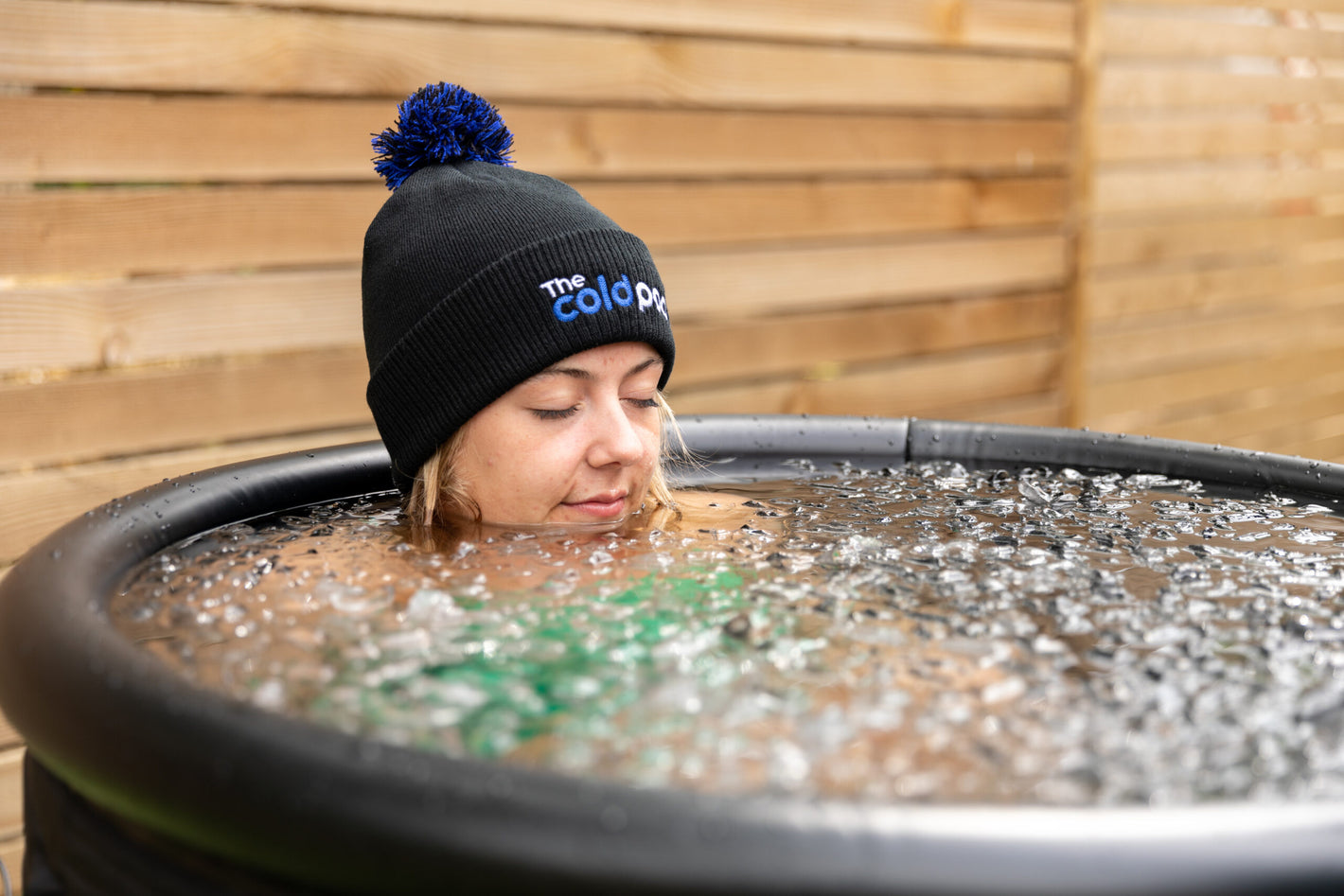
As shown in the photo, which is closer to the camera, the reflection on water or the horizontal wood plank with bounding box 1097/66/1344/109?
the reflection on water

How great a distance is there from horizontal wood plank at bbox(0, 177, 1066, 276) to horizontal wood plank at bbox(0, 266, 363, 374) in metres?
0.03

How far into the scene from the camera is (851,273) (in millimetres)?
3236

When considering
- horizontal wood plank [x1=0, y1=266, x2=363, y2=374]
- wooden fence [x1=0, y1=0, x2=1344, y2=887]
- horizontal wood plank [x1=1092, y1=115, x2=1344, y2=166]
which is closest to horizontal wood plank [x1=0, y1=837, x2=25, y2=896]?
wooden fence [x1=0, y1=0, x2=1344, y2=887]

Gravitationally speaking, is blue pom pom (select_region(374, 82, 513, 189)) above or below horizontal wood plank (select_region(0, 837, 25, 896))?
above

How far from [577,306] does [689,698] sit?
0.75 metres

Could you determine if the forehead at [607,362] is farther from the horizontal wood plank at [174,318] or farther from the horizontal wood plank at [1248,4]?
the horizontal wood plank at [1248,4]

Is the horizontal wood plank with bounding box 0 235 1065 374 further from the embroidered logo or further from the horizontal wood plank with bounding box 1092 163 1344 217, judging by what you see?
the horizontal wood plank with bounding box 1092 163 1344 217

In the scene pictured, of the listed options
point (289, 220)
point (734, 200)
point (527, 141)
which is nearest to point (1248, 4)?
point (734, 200)

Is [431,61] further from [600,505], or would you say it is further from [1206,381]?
[1206,381]

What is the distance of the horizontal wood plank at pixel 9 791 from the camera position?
6.77ft

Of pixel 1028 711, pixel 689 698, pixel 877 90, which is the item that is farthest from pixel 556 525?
pixel 877 90

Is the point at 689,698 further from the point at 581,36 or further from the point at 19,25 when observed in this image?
the point at 581,36

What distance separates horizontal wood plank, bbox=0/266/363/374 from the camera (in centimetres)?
200

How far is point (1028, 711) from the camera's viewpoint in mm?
880
